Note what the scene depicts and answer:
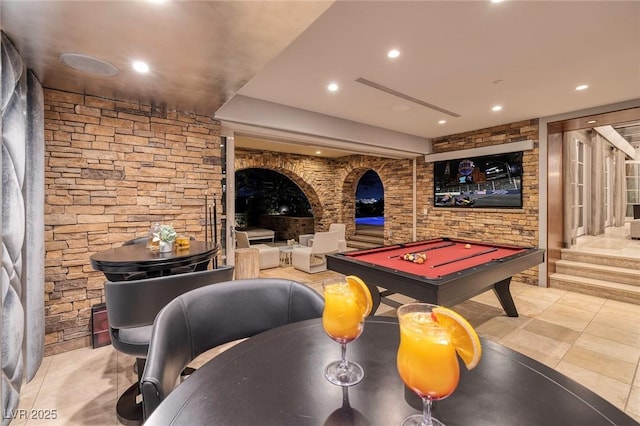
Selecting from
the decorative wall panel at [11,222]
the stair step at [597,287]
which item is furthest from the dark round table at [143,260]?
the stair step at [597,287]

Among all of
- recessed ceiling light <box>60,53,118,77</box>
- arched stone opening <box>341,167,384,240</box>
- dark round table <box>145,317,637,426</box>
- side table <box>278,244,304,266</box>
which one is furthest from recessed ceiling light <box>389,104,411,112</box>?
arched stone opening <box>341,167,384,240</box>

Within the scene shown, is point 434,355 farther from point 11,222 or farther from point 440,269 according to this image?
point 11,222

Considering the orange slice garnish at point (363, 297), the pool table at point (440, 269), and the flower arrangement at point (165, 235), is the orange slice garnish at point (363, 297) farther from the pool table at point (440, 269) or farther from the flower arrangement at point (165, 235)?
the flower arrangement at point (165, 235)

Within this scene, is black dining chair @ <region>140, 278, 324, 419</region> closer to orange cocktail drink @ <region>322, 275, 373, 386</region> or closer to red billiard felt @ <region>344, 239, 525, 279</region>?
orange cocktail drink @ <region>322, 275, 373, 386</region>

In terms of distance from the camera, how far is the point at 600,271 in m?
4.19

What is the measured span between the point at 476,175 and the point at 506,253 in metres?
2.43

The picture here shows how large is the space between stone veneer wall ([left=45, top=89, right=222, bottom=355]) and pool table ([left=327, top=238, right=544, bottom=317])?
6.77 ft

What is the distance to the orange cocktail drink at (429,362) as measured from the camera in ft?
1.93

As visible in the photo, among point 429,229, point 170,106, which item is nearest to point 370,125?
point 429,229

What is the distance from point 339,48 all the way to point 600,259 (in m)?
5.15

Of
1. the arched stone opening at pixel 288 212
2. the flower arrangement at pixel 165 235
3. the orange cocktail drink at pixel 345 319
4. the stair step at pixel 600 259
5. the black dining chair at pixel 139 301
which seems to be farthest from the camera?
the arched stone opening at pixel 288 212

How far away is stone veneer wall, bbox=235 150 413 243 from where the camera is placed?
6.63m

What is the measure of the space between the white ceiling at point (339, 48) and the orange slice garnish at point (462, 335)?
160cm

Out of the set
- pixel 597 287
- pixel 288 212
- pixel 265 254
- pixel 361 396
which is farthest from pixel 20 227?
pixel 288 212
